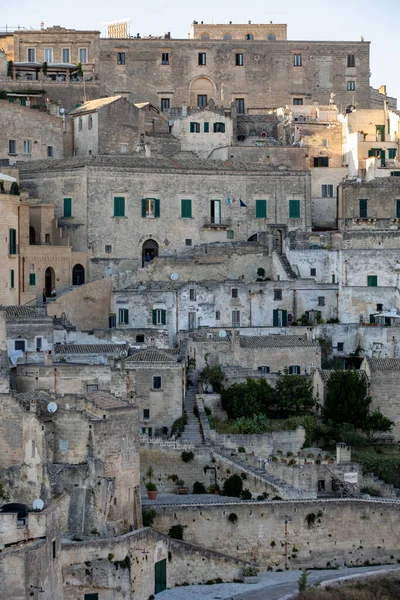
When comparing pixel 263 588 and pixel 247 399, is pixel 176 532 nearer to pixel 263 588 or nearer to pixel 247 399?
pixel 263 588

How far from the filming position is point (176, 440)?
48.5 meters

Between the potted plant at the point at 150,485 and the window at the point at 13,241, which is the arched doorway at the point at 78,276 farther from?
the potted plant at the point at 150,485

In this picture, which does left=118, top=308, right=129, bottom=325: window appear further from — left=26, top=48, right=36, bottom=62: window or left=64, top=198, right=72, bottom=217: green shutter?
left=26, top=48, right=36, bottom=62: window

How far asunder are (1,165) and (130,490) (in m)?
23.0

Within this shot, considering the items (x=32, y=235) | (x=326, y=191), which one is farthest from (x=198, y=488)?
(x=326, y=191)

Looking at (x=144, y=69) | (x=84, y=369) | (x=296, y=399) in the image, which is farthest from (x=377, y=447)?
(x=144, y=69)

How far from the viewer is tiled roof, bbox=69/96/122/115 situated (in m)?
67.2

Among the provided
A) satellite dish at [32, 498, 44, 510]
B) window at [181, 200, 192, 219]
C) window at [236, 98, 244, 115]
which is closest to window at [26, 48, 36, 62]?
window at [236, 98, 244, 115]

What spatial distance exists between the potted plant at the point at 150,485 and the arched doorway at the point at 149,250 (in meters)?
16.8

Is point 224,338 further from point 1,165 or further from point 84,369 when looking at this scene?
point 1,165

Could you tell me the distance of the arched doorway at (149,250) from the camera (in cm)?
6344

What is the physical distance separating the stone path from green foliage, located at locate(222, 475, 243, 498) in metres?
2.90

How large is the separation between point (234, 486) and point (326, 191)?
22243mm

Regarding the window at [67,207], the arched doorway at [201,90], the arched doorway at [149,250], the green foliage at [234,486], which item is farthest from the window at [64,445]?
the arched doorway at [201,90]
